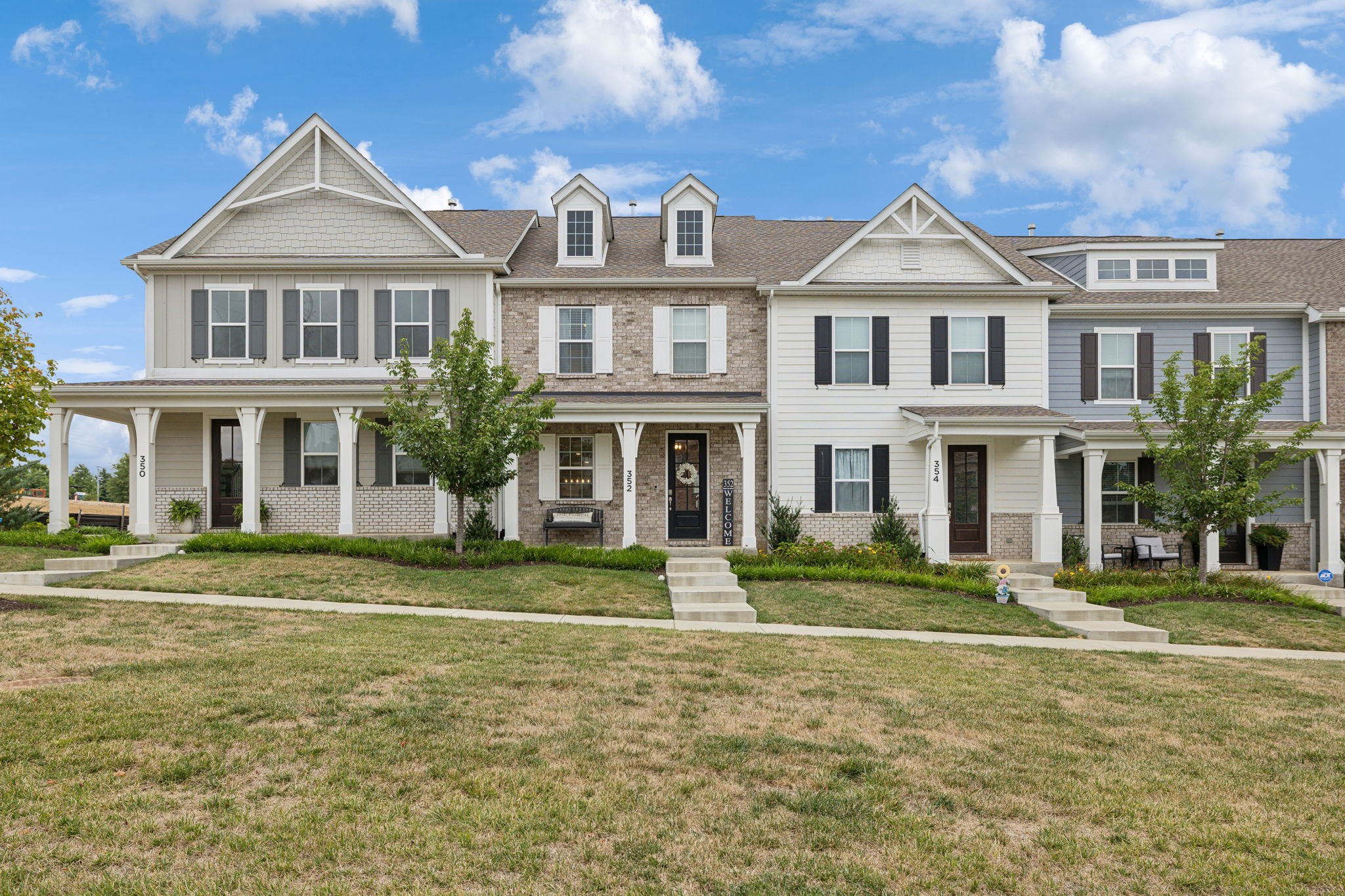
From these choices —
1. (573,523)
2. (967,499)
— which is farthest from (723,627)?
(967,499)

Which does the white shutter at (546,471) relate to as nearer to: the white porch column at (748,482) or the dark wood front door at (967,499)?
the white porch column at (748,482)

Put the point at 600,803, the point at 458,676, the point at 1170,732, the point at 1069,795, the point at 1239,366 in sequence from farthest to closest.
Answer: the point at 1239,366 → the point at 458,676 → the point at 1170,732 → the point at 1069,795 → the point at 600,803

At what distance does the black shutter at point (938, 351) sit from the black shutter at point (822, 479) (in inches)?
112

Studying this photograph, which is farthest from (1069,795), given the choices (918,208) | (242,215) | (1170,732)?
(242,215)

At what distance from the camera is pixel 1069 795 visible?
500 centimetres

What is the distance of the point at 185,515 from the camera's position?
17.2m

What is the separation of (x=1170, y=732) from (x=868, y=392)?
12.1 metres

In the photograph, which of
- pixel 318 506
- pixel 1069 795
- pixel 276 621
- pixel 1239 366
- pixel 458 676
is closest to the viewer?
pixel 1069 795

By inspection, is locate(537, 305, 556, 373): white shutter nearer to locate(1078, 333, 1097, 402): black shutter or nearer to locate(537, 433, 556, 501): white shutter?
locate(537, 433, 556, 501): white shutter

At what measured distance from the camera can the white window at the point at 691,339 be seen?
60.4ft

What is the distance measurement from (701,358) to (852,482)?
4.32 meters

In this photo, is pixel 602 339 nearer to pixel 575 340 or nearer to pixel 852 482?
pixel 575 340

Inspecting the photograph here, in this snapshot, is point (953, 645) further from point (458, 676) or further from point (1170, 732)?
point (458, 676)

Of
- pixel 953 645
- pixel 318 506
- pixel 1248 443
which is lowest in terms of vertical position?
pixel 953 645
